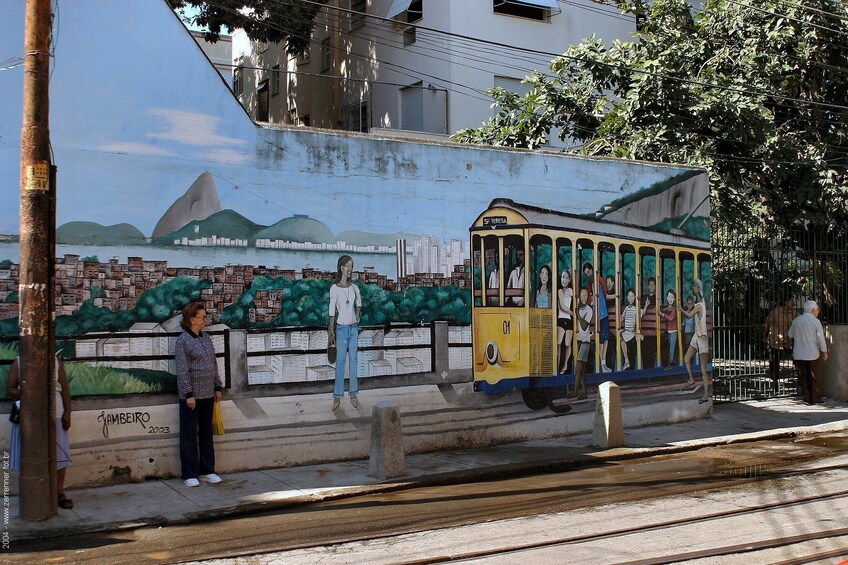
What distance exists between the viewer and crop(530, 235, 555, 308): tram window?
12086 millimetres

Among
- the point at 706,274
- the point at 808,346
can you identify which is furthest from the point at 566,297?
the point at 808,346

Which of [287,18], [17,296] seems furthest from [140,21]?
[287,18]

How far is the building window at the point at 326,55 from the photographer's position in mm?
28166

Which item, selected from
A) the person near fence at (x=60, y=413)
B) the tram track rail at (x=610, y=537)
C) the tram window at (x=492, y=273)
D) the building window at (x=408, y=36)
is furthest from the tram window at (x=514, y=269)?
the building window at (x=408, y=36)

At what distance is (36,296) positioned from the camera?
761 centimetres

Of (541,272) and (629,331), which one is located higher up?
(541,272)

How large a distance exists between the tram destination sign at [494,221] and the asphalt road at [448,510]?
3.57 meters

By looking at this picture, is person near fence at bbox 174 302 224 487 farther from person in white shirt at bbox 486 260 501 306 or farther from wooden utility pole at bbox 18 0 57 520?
person in white shirt at bbox 486 260 501 306

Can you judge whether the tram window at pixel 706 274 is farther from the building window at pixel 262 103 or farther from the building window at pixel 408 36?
the building window at pixel 262 103

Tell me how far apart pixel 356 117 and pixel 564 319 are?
1615cm

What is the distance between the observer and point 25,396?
7.57 m

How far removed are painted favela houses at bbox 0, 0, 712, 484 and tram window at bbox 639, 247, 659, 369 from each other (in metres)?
0.03

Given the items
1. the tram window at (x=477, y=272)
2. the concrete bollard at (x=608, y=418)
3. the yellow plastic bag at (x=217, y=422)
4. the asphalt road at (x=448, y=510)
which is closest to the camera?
A: the asphalt road at (x=448, y=510)

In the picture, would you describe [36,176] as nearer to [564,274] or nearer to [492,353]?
[492,353]
